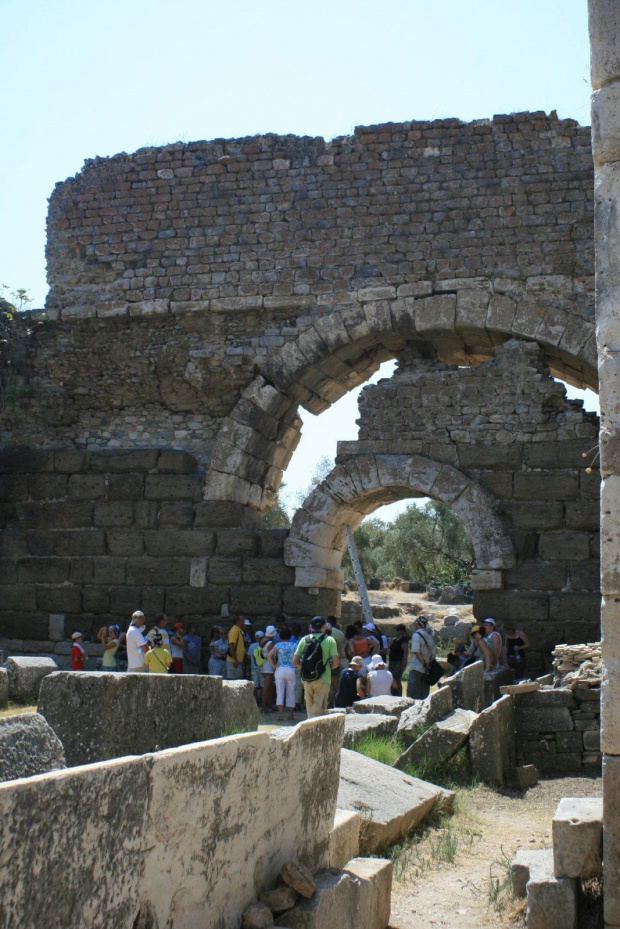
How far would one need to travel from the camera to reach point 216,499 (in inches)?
510

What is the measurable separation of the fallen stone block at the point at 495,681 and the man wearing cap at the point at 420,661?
0.77 metres

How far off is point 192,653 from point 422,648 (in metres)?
2.95

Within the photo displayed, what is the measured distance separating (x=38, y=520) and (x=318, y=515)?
3.77 metres

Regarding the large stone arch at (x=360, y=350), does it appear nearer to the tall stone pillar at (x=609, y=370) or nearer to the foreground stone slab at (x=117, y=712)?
the tall stone pillar at (x=609, y=370)

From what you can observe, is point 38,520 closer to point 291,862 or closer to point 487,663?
point 487,663

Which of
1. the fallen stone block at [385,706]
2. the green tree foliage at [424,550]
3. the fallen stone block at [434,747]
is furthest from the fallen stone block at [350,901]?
the green tree foliage at [424,550]

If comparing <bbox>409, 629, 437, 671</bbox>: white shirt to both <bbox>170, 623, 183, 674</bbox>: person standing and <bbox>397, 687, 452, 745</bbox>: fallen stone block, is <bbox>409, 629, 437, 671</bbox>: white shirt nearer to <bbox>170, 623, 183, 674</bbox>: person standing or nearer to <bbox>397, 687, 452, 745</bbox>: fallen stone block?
<bbox>397, 687, 452, 745</bbox>: fallen stone block

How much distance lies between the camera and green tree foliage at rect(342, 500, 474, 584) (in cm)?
3409

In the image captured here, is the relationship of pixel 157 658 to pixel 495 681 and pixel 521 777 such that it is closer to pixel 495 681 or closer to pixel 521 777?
pixel 495 681

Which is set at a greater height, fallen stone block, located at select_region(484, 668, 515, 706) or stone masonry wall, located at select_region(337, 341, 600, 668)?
stone masonry wall, located at select_region(337, 341, 600, 668)

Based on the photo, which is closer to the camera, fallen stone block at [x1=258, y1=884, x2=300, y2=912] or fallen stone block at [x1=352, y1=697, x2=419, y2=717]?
fallen stone block at [x1=258, y1=884, x2=300, y2=912]

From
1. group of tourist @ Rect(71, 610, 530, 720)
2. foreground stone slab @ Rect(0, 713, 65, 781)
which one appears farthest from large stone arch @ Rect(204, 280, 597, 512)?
foreground stone slab @ Rect(0, 713, 65, 781)

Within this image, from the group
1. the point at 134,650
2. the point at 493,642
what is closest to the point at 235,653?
the point at 134,650

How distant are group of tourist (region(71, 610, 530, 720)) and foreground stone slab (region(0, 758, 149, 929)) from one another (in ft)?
22.2
